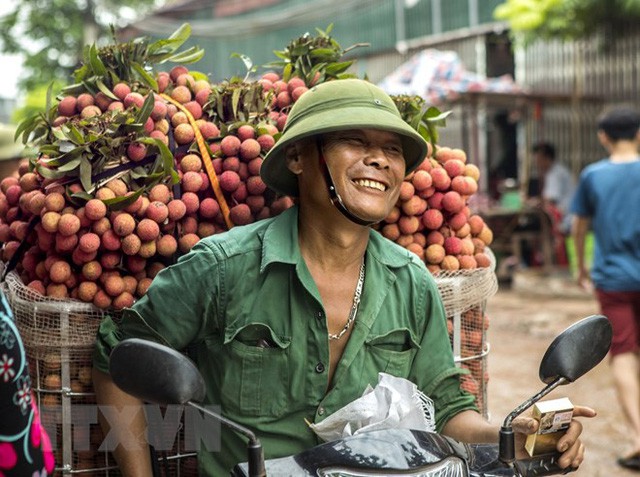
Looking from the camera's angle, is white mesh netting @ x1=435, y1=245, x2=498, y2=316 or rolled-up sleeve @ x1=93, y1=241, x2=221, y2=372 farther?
white mesh netting @ x1=435, y1=245, x2=498, y2=316

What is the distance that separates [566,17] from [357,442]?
10786mm

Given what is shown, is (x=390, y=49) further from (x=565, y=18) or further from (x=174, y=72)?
(x=174, y=72)

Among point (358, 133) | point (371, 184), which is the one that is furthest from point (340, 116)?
point (371, 184)

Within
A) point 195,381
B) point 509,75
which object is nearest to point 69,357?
point 195,381

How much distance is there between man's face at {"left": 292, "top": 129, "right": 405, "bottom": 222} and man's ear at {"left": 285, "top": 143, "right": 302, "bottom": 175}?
0.23 ft

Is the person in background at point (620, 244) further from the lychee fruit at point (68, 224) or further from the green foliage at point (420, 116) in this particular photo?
the lychee fruit at point (68, 224)

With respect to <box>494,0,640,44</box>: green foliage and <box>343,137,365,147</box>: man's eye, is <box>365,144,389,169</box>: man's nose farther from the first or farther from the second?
<box>494,0,640,44</box>: green foliage

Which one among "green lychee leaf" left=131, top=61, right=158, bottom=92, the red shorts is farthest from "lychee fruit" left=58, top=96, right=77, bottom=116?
the red shorts

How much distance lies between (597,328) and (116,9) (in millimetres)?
27951

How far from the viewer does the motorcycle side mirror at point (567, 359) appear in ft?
6.76

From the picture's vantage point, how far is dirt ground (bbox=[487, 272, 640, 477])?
5.44 m

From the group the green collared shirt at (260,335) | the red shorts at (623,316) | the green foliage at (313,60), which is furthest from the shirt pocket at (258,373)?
the red shorts at (623,316)

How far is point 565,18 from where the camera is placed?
11.6 metres

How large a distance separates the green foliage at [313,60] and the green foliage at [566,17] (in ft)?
28.3
